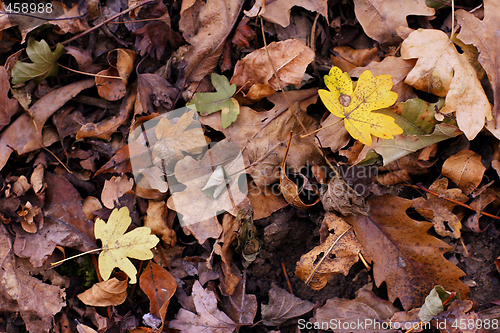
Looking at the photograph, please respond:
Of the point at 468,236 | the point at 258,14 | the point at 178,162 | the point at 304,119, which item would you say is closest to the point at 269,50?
the point at 258,14

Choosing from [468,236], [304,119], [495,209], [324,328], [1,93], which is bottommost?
[324,328]

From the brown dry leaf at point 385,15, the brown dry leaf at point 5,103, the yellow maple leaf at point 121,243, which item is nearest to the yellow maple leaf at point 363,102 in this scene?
the brown dry leaf at point 385,15

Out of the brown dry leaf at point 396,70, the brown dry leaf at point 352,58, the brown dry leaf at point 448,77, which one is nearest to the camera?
the brown dry leaf at point 448,77

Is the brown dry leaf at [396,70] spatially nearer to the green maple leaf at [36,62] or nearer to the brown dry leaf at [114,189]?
the brown dry leaf at [114,189]

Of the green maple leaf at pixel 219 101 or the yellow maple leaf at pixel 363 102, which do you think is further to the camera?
the green maple leaf at pixel 219 101

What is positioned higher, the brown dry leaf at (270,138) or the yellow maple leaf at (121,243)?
the brown dry leaf at (270,138)

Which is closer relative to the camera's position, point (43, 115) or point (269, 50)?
point (269, 50)

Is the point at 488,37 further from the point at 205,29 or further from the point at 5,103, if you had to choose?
the point at 5,103

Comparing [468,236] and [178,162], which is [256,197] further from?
[468,236]
